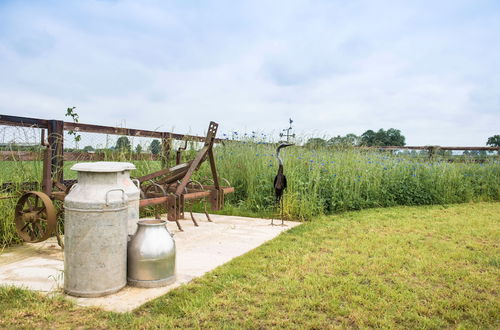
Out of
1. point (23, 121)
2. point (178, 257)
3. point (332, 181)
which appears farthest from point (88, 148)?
point (332, 181)

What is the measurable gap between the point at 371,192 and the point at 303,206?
7.66 feet

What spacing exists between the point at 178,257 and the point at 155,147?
376 centimetres

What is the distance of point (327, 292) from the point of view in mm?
3182

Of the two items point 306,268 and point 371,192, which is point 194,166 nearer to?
point 306,268

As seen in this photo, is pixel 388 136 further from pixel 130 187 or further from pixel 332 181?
pixel 130 187

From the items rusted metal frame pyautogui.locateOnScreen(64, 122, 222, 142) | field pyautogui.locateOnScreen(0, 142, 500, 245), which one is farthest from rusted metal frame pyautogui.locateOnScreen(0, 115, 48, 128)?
field pyautogui.locateOnScreen(0, 142, 500, 245)

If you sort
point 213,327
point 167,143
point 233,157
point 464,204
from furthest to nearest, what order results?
1. point 464,204
2. point 233,157
3. point 167,143
4. point 213,327

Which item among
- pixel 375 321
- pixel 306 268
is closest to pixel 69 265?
pixel 306 268

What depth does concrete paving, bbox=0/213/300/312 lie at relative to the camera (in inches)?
121

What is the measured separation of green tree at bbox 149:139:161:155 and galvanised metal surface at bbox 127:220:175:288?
424cm

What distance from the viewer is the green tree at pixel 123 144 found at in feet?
21.6

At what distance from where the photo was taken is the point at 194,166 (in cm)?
496

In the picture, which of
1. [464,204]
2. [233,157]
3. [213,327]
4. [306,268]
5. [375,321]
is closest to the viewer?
[213,327]

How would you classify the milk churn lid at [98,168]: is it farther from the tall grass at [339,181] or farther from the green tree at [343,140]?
the green tree at [343,140]
